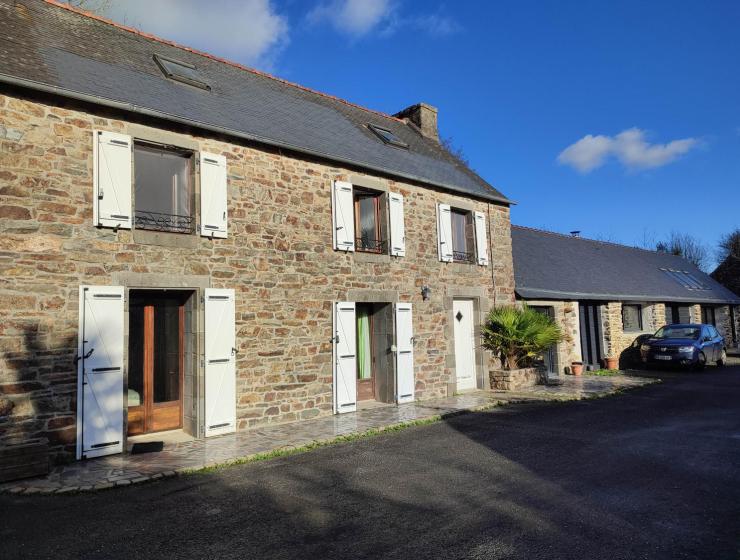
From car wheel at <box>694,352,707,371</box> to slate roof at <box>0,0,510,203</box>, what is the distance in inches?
311

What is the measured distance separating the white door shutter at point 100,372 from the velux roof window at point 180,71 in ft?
14.2

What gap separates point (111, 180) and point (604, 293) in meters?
14.2

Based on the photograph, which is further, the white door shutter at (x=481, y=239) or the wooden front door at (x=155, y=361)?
the white door shutter at (x=481, y=239)

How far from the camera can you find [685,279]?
22.8 metres

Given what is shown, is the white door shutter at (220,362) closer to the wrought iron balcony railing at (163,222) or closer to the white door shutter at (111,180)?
the wrought iron balcony railing at (163,222)

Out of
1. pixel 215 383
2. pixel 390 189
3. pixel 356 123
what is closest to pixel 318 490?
pixel 215 383

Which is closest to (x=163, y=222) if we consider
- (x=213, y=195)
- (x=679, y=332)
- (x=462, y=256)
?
(x=213, y=195)

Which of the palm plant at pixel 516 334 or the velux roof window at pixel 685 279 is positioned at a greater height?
the velux roof window at pixel 685 279

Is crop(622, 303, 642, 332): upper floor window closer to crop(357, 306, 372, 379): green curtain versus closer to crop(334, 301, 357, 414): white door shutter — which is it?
crop(357, 306, 372, 379): green curtain

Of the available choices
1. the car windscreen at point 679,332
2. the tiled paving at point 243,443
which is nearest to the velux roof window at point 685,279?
the car windscreen at point 679,332

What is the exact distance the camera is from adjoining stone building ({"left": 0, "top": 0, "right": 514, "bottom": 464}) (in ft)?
20.4

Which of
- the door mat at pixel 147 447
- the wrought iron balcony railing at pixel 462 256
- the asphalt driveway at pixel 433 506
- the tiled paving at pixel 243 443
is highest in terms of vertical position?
the wrought iron balcony railing at pixel 462 256

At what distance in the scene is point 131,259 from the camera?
6.89 m

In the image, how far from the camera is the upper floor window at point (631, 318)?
1788 cm
